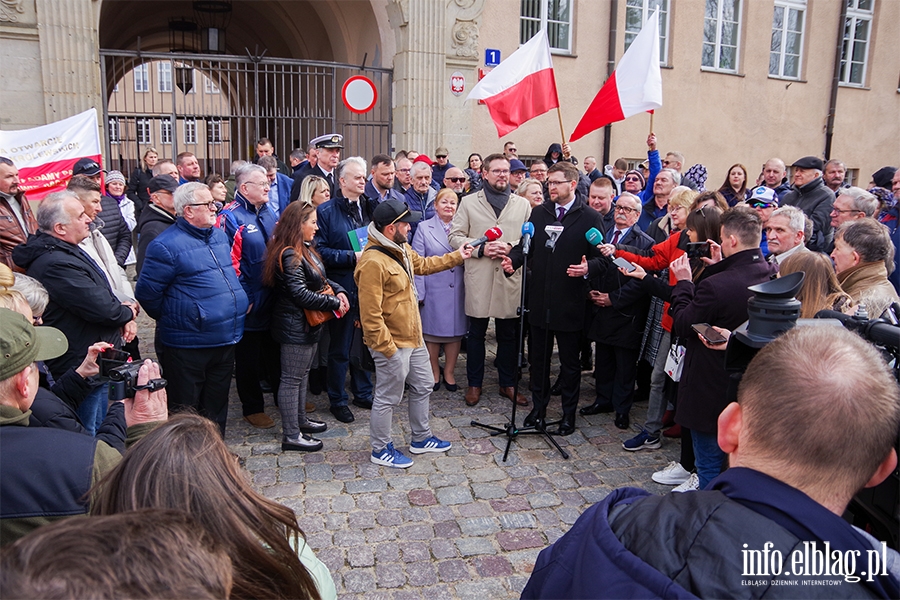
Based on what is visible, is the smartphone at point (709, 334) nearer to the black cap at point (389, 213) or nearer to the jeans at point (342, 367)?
the black cap at point (389, 213)

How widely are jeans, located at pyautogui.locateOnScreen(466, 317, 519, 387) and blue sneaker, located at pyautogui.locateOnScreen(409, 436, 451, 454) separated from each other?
1.21m

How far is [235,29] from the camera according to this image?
65.5 ft

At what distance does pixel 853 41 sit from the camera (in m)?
16.9

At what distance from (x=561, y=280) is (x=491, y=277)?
104 centimetres

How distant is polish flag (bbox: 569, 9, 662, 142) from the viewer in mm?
8219

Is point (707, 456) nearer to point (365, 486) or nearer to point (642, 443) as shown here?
point (642, 443)

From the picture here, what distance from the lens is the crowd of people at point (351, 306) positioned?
1886 millimetres

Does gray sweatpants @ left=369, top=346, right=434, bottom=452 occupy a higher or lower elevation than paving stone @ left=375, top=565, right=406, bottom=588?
higher

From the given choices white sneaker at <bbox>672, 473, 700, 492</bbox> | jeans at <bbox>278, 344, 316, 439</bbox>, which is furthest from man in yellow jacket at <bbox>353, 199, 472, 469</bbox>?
white sneaker at <bbox>672, 473, 700, 492</bbox>

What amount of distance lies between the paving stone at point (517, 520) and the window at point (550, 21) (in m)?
11.0

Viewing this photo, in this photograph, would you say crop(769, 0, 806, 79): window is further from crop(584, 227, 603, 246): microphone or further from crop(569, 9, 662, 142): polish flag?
crop(584, 227, 603, 246): microphone

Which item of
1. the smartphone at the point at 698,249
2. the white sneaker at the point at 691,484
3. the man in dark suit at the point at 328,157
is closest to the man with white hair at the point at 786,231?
the smartphone at the point at 698,249

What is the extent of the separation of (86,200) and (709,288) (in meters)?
4.41

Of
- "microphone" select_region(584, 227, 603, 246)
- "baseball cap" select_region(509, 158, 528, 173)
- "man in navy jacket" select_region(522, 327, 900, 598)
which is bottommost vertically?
"man in navy jacket" select_region(522, 327, 900, 598)
